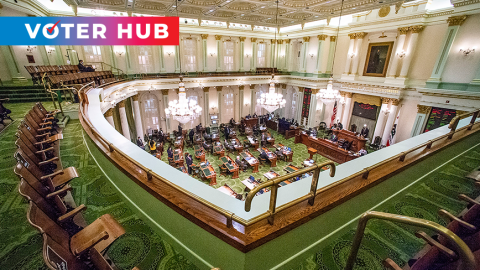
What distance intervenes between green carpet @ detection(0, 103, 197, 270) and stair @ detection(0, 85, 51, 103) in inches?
225

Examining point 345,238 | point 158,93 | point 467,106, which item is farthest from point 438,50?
point 158,93

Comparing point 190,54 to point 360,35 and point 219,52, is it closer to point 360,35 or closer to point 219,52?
point 219,52

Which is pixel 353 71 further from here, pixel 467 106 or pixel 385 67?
pixel 467 106

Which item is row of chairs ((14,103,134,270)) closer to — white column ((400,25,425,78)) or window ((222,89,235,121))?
white column ((400,25,425,78))

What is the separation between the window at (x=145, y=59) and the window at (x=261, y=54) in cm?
857

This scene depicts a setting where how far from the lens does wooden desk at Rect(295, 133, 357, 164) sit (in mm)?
10127

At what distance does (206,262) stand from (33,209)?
5.11 feet

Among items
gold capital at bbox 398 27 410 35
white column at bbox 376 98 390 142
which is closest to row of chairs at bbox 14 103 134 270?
white column at bbox 376 98 390 142

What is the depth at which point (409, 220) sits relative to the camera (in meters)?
1.03

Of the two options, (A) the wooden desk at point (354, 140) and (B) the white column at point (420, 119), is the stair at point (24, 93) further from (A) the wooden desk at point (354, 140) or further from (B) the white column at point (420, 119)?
(B) the white column at point (420, 119)

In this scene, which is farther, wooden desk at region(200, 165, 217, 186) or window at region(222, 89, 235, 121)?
window at region(222, 89, 235, 121)

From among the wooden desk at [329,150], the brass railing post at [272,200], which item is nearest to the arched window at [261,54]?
the wooden desk at [329,150]

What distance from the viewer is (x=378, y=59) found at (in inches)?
483

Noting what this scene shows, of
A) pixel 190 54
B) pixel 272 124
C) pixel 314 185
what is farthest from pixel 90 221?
pixel 190 54
